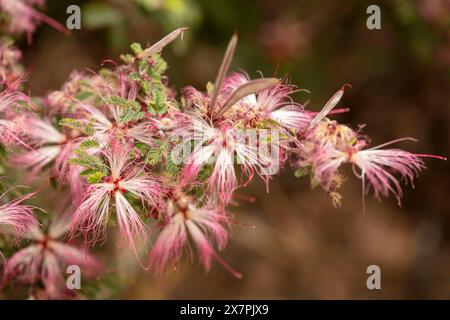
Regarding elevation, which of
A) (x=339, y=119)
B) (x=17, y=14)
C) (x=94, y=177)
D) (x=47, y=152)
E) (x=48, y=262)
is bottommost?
(x=48, y=262)

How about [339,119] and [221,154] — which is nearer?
[221,154]

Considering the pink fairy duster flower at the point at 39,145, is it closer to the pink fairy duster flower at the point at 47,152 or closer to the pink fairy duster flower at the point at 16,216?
the pink fairy duster flower at the point at 47,152

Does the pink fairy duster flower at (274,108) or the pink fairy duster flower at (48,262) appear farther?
the pink fairy duster flower at (48,262)

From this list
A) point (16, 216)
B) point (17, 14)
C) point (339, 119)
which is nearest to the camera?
point (16, 216)

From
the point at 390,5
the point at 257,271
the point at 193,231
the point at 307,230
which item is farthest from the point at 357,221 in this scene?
the point at 193,231

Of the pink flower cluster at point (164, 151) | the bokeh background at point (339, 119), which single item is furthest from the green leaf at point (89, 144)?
the bokeh background at point (339, 119)

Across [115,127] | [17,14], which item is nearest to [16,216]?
[115,127]

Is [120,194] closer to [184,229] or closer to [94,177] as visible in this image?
[94,177]
